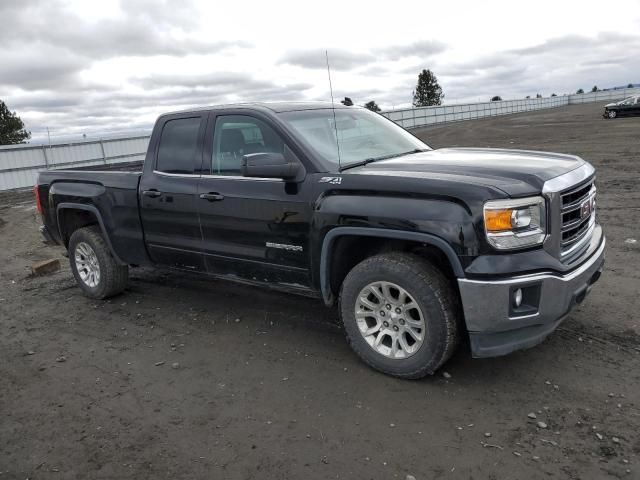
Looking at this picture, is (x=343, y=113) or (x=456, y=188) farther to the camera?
(x=343, y=113)

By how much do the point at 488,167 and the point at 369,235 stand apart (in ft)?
3.03

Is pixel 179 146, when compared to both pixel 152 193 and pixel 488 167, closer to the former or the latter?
pixel 152 193

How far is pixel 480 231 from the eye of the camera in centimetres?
328

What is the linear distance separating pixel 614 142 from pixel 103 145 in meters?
20.3

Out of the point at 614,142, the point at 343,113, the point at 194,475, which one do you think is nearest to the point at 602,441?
the point at 194,475

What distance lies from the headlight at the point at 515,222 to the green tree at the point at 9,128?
147ft

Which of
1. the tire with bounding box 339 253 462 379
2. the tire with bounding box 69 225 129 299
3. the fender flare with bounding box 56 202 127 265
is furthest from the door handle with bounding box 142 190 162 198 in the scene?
the tire with bounding box 339 253 462 379

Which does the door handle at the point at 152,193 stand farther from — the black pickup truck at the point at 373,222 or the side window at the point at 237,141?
the side window at the point at 237,141

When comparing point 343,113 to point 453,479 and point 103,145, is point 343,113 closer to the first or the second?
point 453,479

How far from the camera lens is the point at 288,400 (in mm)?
3680

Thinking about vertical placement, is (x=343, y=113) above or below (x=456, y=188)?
above

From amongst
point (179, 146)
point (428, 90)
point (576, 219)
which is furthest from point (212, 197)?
point (428, 90)

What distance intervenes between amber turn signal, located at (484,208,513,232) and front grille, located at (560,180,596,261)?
477 millimetres

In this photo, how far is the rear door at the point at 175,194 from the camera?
15.9 ft
